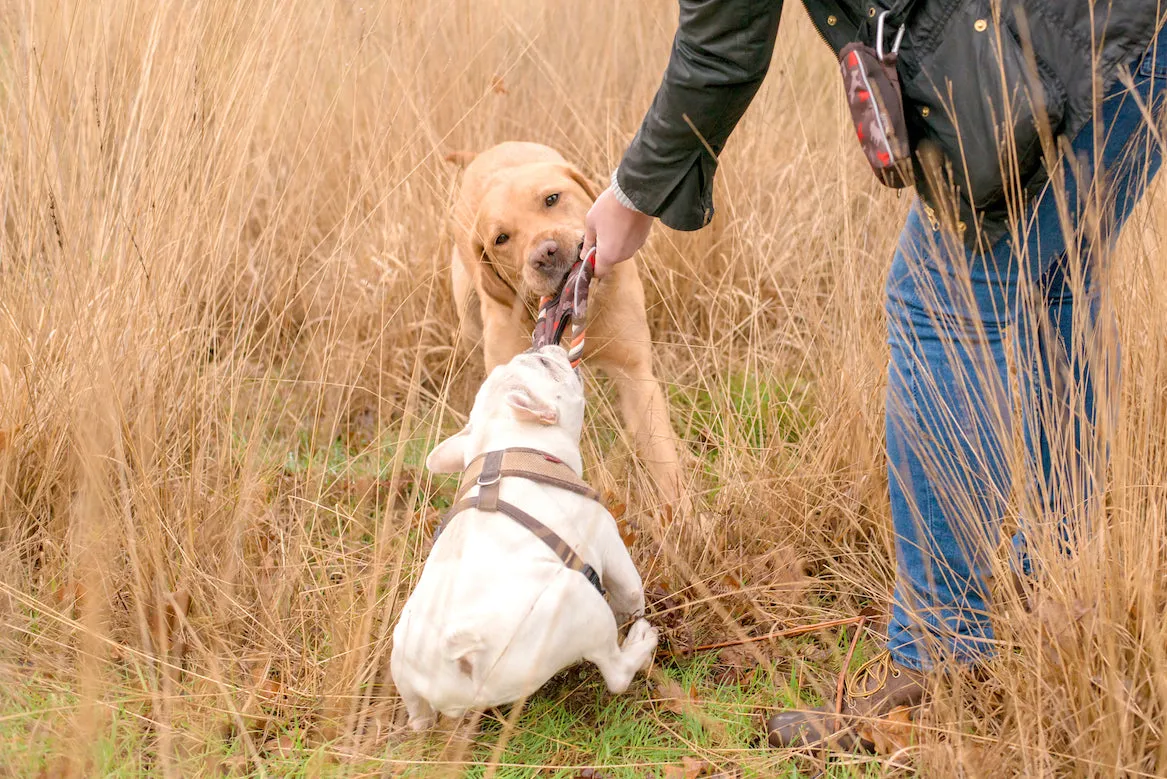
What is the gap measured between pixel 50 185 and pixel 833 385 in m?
2.02

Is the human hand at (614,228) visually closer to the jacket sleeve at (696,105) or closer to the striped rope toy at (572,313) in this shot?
the jacket sleeve at (696,105)

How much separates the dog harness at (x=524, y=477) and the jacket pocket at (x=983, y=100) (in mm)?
959

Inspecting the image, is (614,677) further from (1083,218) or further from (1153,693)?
(1083,218)

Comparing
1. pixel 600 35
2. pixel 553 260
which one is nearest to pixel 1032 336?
pixel 553 260

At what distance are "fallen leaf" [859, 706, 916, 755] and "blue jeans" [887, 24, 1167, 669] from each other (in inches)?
4.5

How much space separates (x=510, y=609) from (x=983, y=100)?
1.18 metres

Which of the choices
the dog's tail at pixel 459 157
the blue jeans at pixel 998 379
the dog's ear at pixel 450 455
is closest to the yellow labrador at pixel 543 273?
the dog's tail at pixel 459 157

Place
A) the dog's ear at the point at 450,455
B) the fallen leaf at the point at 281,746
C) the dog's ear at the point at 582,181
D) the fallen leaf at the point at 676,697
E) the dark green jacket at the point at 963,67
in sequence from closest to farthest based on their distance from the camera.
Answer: the dark green jacket at the point at 963,67, the fallen leaf at the point at 281,746, the fallen leaf at the point at 676,697, the dog's ear at the point at 450,455, the dog's ear at the point at 582,181

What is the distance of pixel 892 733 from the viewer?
1.94 metres

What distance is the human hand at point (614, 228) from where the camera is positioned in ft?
7.14

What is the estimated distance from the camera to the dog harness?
1.96m

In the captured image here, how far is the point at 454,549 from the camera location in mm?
1961

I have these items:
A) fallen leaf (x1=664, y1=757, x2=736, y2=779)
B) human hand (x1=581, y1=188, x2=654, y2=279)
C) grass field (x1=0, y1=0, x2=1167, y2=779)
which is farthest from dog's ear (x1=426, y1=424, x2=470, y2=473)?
fallen leaf (x1=664, y1=757, x2=736, y2=779)

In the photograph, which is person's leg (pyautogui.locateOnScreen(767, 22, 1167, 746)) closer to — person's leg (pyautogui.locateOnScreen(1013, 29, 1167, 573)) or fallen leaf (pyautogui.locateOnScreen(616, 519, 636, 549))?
person's leg (pyautogui.locateOnScreen(1013, 29, 1167, 573))
